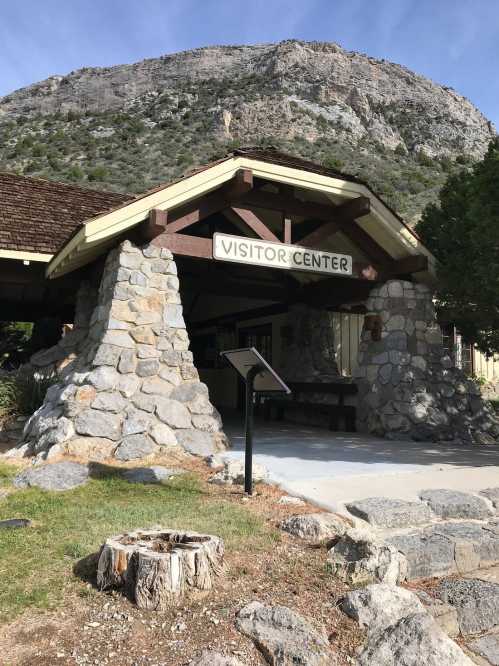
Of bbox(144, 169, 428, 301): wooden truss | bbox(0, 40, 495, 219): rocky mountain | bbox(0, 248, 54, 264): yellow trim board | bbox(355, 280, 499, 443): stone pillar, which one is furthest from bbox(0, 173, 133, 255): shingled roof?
bbox(0, 40, 495, 219): rocky mountain

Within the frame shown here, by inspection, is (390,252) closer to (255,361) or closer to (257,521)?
(255,361)

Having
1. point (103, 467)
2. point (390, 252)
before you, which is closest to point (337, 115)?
point (390, 252)

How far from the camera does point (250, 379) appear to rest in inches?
210

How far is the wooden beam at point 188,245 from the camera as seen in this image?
809cm

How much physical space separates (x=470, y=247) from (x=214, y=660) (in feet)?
26.1

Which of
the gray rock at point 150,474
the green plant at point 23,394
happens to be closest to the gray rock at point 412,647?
the gray rock at point 150,474

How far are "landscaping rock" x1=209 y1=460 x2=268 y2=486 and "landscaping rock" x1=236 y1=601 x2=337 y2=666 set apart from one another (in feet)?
8.86

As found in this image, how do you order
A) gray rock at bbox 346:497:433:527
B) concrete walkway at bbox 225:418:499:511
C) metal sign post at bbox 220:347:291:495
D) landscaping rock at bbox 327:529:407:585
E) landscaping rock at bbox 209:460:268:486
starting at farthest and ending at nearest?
landscaping rock at bbox 209:460:268:486 < concrete walkway at bbox 225:418:499:511 < metal sign post at bbox 220:347:291:495 < gray rock at bbox 346:497:433:527 < landscaping rock at bbox 327:529:407:585

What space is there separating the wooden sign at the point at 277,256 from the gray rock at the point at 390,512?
443 centimetres

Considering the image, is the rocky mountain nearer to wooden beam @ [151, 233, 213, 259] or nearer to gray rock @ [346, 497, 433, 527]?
wooden beam @ [151, 233, 213, 259]

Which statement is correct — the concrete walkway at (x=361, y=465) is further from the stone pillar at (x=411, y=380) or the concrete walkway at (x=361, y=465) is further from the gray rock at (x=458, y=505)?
the stone pillar at (x=411, y=380)

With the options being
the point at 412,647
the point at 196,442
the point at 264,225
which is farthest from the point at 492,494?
the point at 264,225

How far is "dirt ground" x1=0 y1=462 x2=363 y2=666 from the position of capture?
259cm

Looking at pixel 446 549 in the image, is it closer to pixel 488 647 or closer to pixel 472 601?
pixel 472 601
